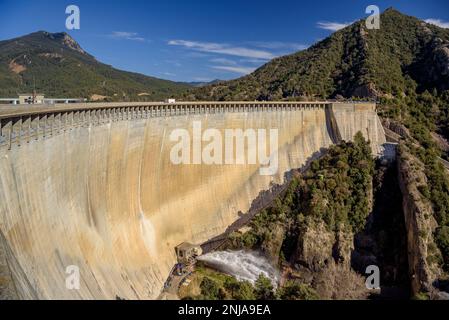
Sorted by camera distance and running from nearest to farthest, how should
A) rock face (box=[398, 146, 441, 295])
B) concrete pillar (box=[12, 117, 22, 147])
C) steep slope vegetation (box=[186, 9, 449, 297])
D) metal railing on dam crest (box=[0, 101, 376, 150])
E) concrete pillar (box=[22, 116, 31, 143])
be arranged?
concrete pillar (box=[12, 117, 22, 147]) < metal railing on dam crest (box=[0, 101, 376, 150]) < concrete pillar (box=[22, 116, 31, 143]) < rock face (box=[398, 146, 441, 295]) < steep slope vegetation (box=[186, 9, 449, 297])

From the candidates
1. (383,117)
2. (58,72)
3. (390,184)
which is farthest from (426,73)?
(58,72)

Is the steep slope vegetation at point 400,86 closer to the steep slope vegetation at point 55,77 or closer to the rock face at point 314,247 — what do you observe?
the rock face at point 314,247

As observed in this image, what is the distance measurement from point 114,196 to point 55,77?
80307 millimetres

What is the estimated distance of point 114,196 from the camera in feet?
85.4

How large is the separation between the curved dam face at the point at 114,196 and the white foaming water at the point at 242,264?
184cm

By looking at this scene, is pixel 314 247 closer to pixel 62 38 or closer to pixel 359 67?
pixel 359 67

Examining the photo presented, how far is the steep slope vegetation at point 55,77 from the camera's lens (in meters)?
90.2

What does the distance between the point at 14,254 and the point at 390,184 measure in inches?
1389

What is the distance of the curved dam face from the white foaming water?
1.84m

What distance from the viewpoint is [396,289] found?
113ft

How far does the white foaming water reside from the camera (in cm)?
3309

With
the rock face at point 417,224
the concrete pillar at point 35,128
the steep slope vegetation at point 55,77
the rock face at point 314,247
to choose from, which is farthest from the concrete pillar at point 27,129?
the steep slope vegetation at point 55,77

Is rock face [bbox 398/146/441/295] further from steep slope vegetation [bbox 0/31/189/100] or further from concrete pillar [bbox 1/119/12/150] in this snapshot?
steep slope vegetation [bbox 0/31/189/100]

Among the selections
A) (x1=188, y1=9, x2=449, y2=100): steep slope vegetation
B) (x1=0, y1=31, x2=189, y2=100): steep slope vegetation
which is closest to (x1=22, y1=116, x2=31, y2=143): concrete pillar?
(x1=188, y1=9, x2=449, y2=100): steep slope vegetation
